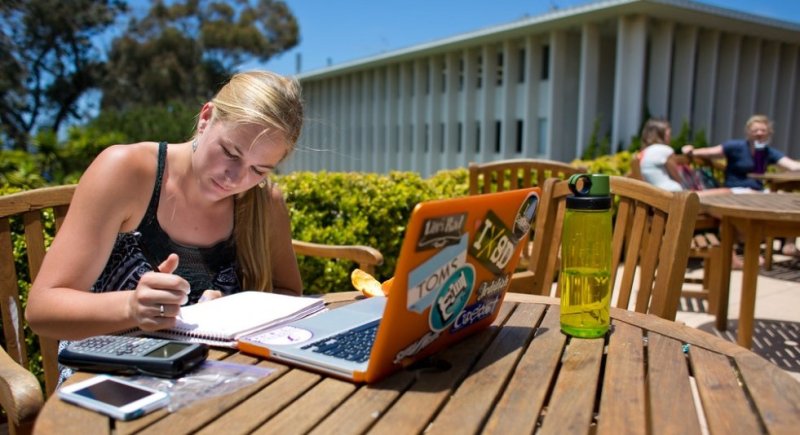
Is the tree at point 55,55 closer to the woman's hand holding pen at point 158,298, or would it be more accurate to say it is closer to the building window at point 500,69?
the building window at point 500,69

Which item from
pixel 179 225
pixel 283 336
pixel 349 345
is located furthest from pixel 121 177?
pixel 349 345

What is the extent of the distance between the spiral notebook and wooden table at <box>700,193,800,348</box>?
248 cm

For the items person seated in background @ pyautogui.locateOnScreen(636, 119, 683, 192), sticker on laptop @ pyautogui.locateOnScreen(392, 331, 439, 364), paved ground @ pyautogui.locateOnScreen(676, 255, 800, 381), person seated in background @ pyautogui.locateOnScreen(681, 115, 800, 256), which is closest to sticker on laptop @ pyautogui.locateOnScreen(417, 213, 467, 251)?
sticker on laptop @ pyautogui.locateOnScreen(392, 331, 439, 364)

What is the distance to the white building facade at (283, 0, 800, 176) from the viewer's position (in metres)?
14.7

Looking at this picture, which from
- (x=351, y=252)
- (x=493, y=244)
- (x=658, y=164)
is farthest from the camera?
(x=658, y=164)

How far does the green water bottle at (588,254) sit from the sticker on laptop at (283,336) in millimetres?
592

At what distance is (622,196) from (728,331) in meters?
2.54

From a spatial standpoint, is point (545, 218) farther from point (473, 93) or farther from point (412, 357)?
point (473, 93)

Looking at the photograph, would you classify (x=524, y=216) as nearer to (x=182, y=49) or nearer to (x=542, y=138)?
(x=542, y=138)

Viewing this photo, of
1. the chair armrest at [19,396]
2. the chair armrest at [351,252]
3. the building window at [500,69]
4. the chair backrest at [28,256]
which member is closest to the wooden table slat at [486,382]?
the chair armrest at [19,396]

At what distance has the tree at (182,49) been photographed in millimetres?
34406

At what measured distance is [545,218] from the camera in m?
2.36

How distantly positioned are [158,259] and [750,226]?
118 inches

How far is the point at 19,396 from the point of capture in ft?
3.50
